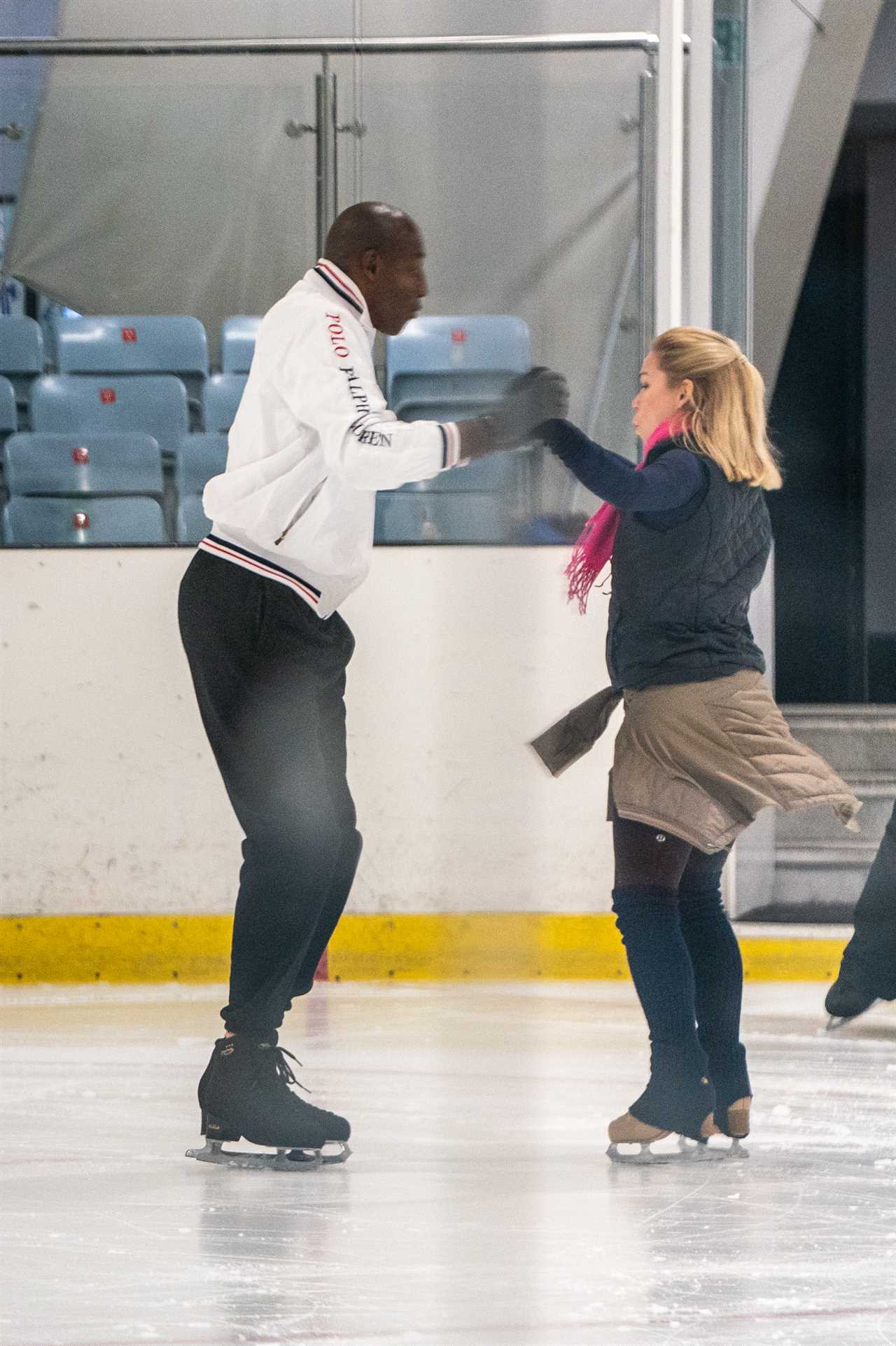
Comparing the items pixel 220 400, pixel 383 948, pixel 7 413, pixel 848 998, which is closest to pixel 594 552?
A: pixel 848 998

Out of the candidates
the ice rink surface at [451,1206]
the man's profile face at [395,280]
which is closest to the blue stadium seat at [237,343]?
the ice rink surface at [451,1206]

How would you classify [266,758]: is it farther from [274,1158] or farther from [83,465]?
[83,465]

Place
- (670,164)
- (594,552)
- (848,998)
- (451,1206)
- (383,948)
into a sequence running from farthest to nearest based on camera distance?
(670,164) → (383,948) → (848,998) → (594,552) → (451,1206)

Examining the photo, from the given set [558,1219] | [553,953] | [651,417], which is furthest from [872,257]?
[558,1219]

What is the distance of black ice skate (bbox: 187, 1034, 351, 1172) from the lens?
236 centimetres

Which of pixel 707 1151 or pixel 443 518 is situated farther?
pixel 443 518

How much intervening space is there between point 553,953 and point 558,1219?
2202 mm

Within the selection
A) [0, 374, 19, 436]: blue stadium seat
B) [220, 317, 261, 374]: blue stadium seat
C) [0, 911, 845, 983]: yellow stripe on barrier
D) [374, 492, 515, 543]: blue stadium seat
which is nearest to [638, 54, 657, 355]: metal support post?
[374, 492, 515, 543]: blue stadium seat

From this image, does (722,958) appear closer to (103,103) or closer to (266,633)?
(266,633)

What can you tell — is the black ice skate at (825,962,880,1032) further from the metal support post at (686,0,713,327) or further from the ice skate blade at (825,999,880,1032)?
the metal support post at (686,0,713,327)

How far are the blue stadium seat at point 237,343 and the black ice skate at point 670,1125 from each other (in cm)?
280

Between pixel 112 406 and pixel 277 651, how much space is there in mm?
2584

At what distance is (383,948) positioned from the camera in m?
4.32

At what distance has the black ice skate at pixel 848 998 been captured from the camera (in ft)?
11.2
